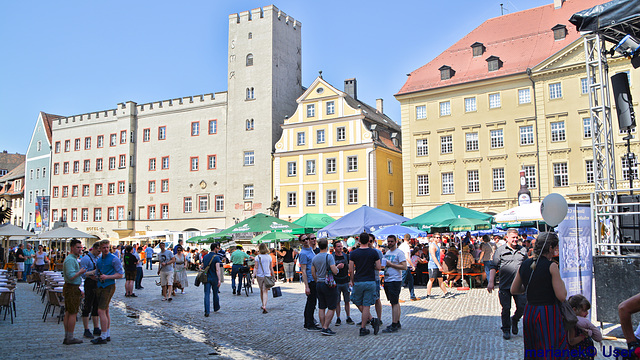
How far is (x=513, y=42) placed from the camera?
123ft

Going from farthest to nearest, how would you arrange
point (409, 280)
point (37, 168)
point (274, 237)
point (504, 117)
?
1. point (37, 168)
2. point (504, 117)
3. point (274, 237)
4. point (409, 280)

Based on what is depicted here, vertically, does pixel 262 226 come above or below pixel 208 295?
above

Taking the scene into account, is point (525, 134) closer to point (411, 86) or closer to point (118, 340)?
point (411, 86)

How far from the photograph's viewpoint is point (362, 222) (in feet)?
65.1

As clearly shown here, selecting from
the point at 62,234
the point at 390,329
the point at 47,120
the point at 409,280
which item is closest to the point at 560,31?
the point at 409,280

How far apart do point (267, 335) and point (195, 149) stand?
133 feet

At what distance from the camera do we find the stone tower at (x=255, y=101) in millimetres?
44656

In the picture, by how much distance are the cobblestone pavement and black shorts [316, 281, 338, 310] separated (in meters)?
0.56

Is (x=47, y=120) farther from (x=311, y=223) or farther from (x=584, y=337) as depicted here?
(x=584, y=337)

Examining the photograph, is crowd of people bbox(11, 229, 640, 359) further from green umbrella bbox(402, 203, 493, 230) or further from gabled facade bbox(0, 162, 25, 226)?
gabled facade bbox(0, 162, 25, 226)

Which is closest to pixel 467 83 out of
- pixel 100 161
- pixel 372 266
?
pixel 372 266

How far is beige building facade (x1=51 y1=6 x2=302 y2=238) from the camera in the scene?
45312mm

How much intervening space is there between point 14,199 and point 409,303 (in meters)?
66.0

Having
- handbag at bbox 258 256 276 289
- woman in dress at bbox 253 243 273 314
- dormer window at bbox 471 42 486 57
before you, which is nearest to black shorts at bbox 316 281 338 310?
handbag at bbox 258 256 276 289
